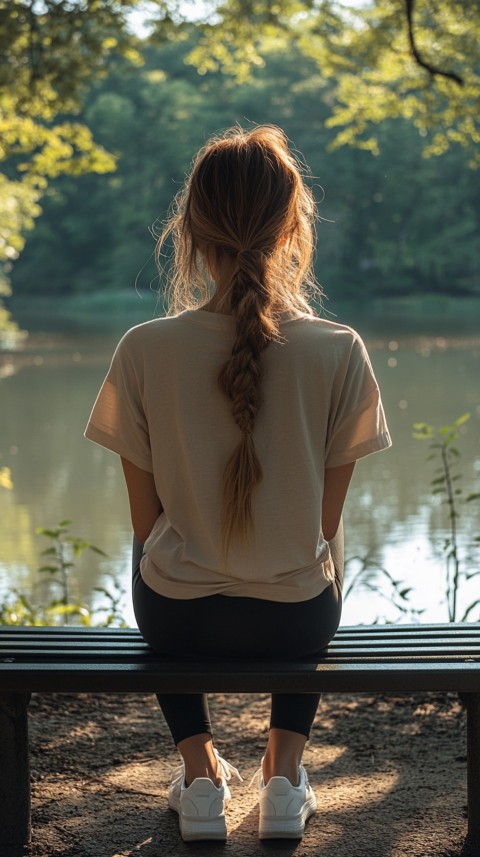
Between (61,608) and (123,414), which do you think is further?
(61,608)

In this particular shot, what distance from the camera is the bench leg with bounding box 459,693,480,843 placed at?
196cm

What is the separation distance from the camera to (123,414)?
6.07 feet

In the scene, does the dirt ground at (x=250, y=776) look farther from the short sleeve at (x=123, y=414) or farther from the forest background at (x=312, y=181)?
the forest background at (x=312, y=181)

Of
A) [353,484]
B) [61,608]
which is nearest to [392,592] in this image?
[61,608]

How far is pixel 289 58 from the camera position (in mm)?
38531

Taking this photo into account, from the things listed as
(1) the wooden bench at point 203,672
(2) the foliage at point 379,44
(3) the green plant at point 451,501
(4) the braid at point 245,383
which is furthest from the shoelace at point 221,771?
(2) the foliage at point 379,44

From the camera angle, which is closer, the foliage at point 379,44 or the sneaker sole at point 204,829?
the sneaker sole at point 204,829

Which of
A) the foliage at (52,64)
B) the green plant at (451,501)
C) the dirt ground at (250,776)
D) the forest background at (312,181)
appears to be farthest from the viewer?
the forest background at (312,181)

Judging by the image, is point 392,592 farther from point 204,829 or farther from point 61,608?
point 204,829

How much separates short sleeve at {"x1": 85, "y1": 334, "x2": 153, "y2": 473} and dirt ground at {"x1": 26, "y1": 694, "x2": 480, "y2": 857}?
720mm

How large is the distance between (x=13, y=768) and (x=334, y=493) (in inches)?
29.3

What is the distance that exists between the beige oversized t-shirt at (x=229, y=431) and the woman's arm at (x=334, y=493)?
0.15ft

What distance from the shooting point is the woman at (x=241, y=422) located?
5.86 ft

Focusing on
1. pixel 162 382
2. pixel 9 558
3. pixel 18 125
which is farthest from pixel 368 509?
pixel 162 382
